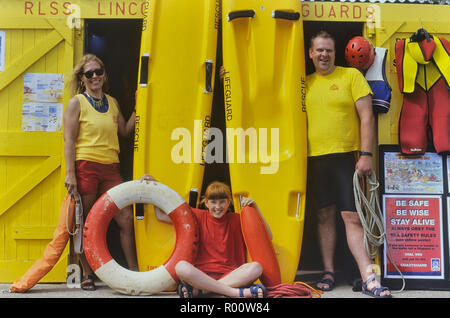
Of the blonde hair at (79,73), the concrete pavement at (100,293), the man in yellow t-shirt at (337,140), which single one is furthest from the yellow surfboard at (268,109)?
the blonde hair at (79,73)

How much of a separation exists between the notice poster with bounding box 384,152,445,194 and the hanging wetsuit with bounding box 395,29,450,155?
0.08 metres

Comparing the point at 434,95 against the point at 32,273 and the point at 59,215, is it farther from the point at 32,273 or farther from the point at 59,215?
the point at 32,273

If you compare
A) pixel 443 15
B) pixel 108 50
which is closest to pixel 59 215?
pixel 108 50

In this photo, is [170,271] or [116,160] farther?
[116,160]

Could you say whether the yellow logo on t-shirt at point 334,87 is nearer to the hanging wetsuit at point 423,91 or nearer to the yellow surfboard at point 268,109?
the yellow surfboard at point 268,109

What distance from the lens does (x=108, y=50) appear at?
4.30 metres

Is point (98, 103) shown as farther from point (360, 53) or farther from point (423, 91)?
point (423, 91)

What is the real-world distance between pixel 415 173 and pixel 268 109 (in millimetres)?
1232

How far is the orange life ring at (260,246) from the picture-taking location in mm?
3092

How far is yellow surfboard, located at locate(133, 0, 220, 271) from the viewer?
3.54 meters

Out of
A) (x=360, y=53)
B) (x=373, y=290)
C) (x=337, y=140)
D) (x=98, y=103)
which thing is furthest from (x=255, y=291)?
(x=360, y=53)

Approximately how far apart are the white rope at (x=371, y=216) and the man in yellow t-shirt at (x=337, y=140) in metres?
0.06

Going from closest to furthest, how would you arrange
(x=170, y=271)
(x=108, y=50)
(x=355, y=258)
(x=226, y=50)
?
(x=170, y=271) < (x=355, y=258) < (x=226, y=50) < (x=108, y=50)

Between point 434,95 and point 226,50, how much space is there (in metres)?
1.64
